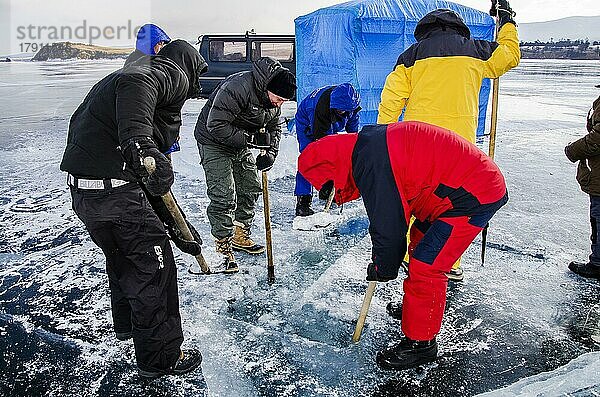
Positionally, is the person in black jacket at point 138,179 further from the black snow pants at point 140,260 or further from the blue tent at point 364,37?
the blue tent at point 364,37

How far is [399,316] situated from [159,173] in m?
1.89

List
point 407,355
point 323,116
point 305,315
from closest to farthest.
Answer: point 407,355 < point 305,315 < point 323,116

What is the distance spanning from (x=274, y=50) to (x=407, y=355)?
35.0ft

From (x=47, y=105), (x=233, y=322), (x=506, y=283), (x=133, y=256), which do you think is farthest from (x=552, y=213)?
(x=47, y=105)

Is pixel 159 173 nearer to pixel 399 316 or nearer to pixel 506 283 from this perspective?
pixel 399 316

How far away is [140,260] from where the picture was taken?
2.47 meters

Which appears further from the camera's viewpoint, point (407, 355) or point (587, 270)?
point (587, 270)

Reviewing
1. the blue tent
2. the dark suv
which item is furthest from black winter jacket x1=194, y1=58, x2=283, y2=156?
the dark suv

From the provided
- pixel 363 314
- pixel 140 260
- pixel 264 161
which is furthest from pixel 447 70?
pixel 140 260

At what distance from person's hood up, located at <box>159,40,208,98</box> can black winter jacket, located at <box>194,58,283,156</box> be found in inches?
36.9

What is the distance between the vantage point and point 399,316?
328 centimetres

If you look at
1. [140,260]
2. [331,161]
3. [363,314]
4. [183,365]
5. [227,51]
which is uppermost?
[227,51]

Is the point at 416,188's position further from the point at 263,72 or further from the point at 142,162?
the point at 263,72

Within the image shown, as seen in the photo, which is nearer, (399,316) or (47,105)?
(399,316)
